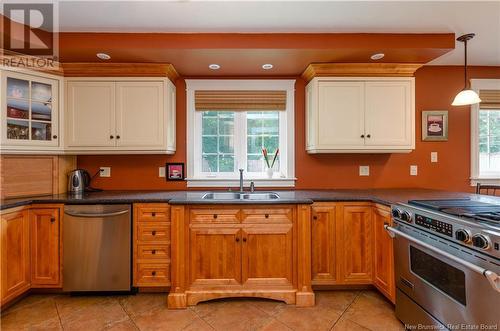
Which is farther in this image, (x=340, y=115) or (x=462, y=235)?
(x=340, y=115)

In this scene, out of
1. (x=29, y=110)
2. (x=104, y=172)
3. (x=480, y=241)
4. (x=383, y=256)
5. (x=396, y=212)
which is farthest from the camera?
(x=104, y=172)

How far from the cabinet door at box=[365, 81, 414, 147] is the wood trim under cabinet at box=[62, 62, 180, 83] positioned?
82.5 inches

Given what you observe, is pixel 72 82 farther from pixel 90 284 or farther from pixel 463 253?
pixel 463 253

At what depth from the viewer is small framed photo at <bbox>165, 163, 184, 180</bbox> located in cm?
301

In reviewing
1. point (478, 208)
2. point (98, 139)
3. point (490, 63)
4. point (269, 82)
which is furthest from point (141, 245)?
point (490, 63)

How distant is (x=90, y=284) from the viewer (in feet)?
7.54

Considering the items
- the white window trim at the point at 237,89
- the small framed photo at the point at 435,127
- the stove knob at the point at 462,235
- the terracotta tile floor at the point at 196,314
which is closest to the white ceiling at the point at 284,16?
the white window trim at the point at 237,89

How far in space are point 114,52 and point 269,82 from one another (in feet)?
5.24

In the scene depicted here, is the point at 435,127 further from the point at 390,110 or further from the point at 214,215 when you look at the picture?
the point at 214,215

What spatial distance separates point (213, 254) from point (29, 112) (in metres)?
2.17

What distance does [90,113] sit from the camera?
104 inches

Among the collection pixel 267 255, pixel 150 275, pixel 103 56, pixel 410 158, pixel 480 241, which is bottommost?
pixel 150 275
